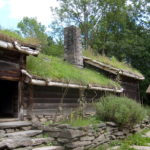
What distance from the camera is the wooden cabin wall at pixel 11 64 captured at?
8.34 metres

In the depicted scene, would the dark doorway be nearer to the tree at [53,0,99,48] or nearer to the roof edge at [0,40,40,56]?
the roof edge at [0,40,40,56]

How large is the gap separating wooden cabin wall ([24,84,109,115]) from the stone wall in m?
0.93

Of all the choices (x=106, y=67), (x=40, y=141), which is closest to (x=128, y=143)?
(x=40, y=141)

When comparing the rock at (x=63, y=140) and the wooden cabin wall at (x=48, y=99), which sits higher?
the wooden cabin wall at (x=48, y=99)

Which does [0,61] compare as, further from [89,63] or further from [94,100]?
[89,63]

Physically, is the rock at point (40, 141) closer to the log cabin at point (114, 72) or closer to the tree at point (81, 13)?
the log cabin at point (114, 72)

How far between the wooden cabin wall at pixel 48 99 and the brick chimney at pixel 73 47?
9.30 feet

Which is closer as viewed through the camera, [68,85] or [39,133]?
[39,133]

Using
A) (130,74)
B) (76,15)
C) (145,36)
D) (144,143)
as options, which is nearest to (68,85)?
(144,143)

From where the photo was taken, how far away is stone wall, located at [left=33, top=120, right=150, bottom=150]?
750cm

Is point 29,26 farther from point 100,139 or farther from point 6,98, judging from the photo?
point 100,139

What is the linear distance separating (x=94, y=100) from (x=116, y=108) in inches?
132

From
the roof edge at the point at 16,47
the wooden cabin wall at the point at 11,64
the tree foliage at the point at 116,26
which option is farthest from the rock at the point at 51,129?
the tree foliage at the point at 116,26

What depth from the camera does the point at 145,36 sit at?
86.8 ft
